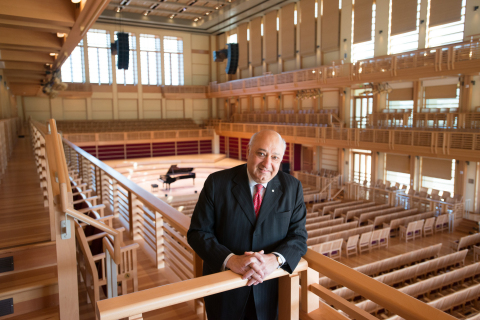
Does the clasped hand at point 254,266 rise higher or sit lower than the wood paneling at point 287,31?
lower

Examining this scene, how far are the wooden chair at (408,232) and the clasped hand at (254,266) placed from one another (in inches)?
414

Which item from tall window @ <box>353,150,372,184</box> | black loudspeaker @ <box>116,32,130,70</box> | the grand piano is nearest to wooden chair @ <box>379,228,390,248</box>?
tall window @ <box>353,150,372,184</box>

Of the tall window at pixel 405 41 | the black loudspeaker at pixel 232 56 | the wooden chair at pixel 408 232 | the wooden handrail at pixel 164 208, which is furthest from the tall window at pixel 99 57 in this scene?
the wooden handrail at pixel 164 208

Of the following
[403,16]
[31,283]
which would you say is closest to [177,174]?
[403,16]

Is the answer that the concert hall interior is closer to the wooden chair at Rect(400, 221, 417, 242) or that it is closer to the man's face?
the wooden chair at Rect(400, 221, 417, 242)

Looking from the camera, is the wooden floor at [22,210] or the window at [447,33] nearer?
the wooden floor at [22,210]

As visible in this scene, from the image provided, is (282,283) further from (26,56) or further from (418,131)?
(418,131)

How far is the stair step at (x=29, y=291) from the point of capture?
8.91 feet

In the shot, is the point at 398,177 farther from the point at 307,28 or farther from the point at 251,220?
the point at 251,220

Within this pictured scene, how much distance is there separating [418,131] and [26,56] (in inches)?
511

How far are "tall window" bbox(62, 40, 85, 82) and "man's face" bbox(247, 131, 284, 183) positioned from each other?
2686 cm

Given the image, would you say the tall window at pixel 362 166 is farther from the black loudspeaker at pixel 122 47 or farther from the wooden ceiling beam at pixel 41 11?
the wooden ceiling beam at pixel 41 11

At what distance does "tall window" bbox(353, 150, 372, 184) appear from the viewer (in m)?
18.2

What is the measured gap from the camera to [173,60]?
2891cm
